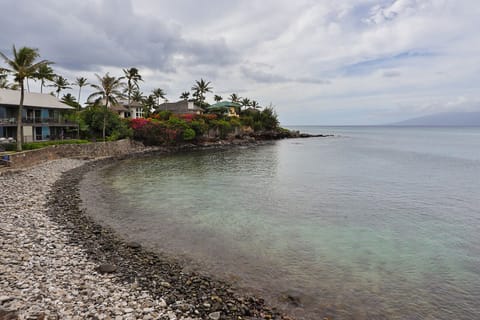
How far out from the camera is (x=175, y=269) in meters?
10.5

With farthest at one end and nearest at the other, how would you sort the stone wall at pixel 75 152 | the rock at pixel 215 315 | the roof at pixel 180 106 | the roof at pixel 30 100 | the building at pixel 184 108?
→ the roof at pixel 180 106, the building at pixel 184 108, the roof at pixel 30 100, the stone wall at pixel 75 152, the rock at pixel 215 315

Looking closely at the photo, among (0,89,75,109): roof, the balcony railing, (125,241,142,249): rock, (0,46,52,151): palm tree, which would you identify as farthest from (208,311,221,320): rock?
(0,89,75,109): roof

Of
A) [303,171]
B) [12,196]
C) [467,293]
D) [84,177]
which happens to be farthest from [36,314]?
[303,171]

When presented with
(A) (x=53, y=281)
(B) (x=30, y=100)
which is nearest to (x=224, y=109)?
(B) (x=30, y=100)

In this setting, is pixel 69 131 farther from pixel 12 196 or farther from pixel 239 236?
pixel 239 236

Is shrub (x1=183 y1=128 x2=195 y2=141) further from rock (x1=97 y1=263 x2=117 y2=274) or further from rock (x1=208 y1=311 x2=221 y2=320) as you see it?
rock (x1=208 y1=311 x2=221 y2=320)

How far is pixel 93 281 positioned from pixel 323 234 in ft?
34.6

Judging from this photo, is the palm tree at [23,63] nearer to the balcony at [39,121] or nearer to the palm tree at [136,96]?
the balcony at [39,121]

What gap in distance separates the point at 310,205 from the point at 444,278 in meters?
10.1

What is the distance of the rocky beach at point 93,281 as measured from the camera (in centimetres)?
730

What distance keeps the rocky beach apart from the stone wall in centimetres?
1475

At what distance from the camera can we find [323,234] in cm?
1484

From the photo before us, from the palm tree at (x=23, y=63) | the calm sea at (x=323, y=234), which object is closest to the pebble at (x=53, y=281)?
the calm sea at (x=323, y=234)

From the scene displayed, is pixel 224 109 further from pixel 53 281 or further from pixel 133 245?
pixel 53 281
